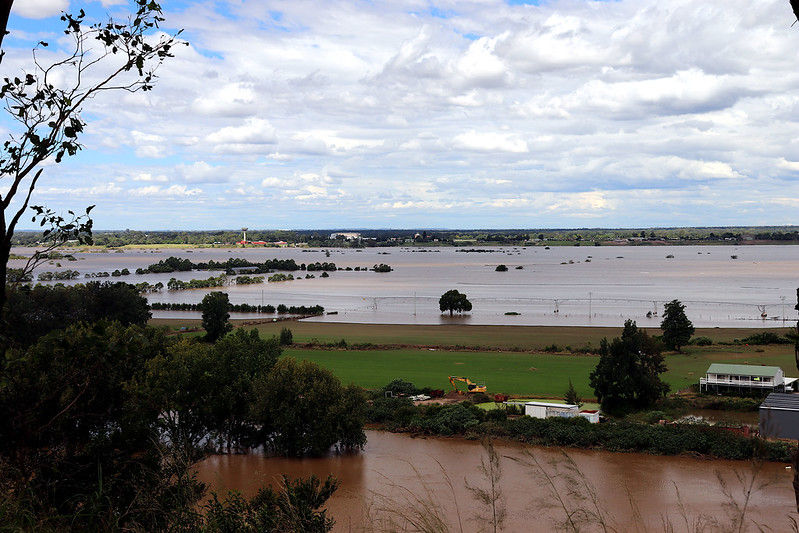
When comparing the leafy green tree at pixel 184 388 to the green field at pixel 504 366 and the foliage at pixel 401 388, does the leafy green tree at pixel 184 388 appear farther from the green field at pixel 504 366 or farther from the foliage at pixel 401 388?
the green field at pixel 504 366

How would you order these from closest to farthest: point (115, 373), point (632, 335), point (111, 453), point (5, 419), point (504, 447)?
point (5, 419) → point (111, 453) → point (115, 373) → point (504, 447) → point (632, 335)

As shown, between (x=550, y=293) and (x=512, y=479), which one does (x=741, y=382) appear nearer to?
(x=512, y=479)

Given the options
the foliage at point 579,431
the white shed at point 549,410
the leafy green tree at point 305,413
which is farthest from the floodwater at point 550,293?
the leafy green tree at point 305,413

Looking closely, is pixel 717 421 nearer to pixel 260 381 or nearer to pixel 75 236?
pixel 260 381

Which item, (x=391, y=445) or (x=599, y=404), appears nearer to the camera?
(x=391, y=445)

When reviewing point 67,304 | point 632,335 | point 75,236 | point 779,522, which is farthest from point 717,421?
point 67,304

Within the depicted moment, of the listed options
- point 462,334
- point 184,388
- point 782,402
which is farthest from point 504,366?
point 184,388
